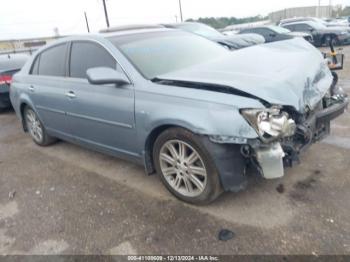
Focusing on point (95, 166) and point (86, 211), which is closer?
point (86, 211)

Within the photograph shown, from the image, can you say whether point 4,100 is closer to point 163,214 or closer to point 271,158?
point 163,214

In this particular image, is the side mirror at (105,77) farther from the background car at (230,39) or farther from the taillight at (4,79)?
the taillight at (4,79)

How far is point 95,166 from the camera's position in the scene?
13.4ft

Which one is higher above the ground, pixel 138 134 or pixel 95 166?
pixel 138 134

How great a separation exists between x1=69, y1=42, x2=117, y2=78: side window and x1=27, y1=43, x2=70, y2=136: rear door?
0.69 feet

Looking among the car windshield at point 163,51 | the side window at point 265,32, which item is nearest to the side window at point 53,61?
the car windshield at point 163,51

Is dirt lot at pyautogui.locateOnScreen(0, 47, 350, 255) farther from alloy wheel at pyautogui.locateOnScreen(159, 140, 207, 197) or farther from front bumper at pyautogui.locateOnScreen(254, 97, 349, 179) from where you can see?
front bumper at pyautogui.locateOnScreen(254, 97, 349, 179)

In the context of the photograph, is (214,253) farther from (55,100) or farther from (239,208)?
(55,100)

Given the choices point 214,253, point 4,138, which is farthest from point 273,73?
point 4,138

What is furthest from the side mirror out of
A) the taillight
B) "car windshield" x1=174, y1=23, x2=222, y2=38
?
"car windshield" x1=174, y1=23, x2=222, y2=38

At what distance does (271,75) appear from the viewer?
107 inches

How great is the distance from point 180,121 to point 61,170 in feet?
7.18

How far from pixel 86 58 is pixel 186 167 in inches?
71.1

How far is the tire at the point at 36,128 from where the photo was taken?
4.80 meters
